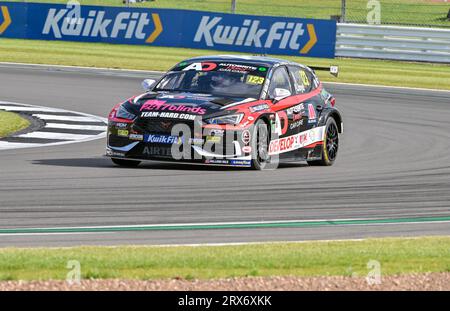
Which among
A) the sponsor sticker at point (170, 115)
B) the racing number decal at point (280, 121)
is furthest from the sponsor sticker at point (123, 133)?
the racing number decal at point (280, 121)

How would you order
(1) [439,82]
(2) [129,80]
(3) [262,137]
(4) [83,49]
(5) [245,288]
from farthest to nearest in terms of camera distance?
(4) [83,49]
(1) [439,82]
(2) [129,80]
(3) [262,137]
(5) [245,288]

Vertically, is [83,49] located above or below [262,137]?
above

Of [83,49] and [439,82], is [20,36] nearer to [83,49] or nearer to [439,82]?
[83,49]

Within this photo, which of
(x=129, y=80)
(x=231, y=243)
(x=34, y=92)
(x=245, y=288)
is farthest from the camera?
(x=129, y=80)

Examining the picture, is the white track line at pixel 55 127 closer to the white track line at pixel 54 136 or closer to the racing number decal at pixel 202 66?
the white track line at pixel 54 136

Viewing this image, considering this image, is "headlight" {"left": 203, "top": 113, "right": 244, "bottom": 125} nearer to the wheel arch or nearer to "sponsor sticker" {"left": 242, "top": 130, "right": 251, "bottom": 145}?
"sponsor sticker" {"left": 242, "top": 130, "right": 251, "bottom": 145}

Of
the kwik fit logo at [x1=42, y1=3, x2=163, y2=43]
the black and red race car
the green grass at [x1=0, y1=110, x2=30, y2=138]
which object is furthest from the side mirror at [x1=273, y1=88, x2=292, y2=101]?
the kwik fit logo at [x1=42, y1=3, x2=163, y2=43]

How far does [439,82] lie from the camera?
29.6 metres

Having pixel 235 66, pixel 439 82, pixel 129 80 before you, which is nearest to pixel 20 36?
pixel 129 80

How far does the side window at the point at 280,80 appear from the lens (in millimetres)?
14503

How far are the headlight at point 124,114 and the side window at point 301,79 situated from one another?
2.43 meters

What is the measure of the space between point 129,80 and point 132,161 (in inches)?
524

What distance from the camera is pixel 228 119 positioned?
1342 cm

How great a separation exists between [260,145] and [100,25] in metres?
23.9
